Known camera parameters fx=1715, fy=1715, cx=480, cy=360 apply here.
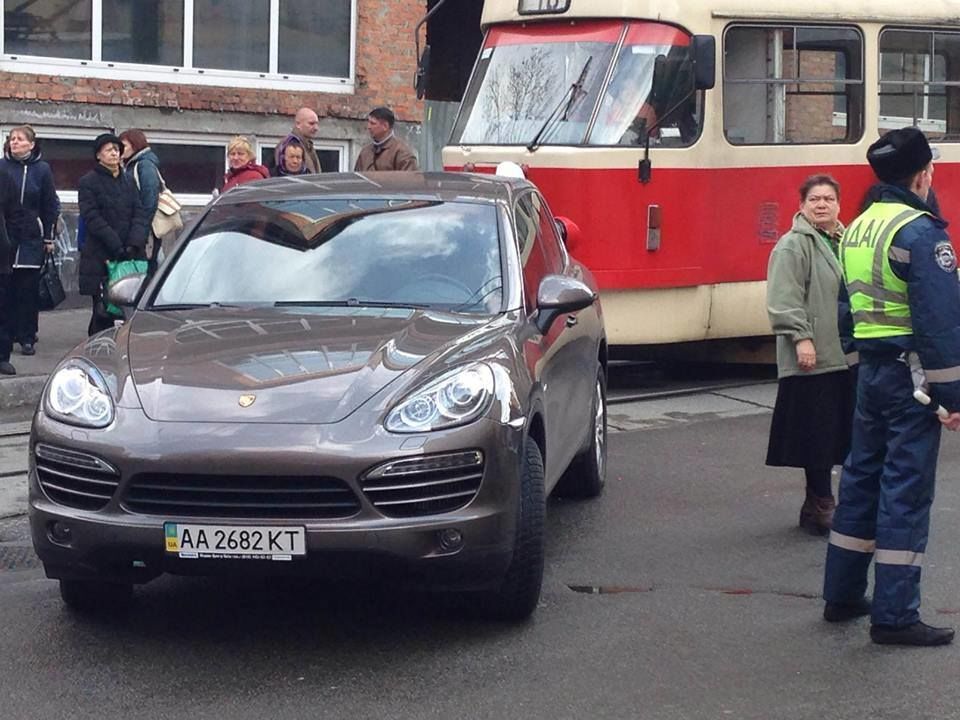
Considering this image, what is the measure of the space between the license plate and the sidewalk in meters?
5.07

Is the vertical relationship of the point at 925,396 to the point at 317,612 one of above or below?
above

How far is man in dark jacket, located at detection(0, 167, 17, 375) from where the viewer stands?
1210 centimetres

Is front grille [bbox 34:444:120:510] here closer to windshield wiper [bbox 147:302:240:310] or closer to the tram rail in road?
windshield wiper [bbox 147:302:240:310]

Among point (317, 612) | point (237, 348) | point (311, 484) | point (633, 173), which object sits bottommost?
point (317, 612)

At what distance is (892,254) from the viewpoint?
5.86 meters

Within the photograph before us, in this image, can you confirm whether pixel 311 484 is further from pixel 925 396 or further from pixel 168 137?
pixel 168 137

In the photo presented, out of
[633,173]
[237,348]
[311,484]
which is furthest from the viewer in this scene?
[633,173]

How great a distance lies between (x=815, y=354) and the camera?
7.62 m

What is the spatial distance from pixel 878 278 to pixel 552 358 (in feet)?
5.04

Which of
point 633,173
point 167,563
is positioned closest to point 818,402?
point 167,563

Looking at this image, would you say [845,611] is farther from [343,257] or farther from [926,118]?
[926,118]

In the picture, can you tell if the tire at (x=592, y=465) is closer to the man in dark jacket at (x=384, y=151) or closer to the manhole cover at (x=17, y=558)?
the manhole cover at (x=17, y=558)

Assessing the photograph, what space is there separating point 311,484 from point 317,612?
0.94 m

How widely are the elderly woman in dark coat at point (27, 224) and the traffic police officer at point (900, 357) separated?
7820 mm
